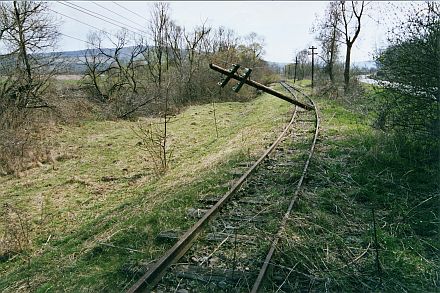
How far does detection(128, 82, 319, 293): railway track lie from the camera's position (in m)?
4.09

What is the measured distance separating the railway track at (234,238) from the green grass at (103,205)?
→ 345 mm

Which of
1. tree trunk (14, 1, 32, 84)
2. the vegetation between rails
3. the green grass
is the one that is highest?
tree trunk (14, 1, 32, 84)

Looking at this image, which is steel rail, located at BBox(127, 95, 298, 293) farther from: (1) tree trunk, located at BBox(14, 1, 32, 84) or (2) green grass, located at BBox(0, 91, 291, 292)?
(1) tree trunk, located at BBox(14, 1, 32, 84)

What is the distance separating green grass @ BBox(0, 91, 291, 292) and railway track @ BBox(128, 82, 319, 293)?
13.6 inches

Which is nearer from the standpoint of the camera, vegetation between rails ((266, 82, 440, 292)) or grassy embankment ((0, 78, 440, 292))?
vegetation between rails ((266, 82, 440, 292))

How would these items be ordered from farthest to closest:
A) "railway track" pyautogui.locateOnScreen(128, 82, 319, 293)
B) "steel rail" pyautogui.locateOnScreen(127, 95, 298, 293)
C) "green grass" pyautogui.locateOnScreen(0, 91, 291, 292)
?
"green grass" pyautogui.locateOnScreen(0, 91, 291, 292)
"railway track" pyautogui.locateOnScreen(128, 82, 319, 293)
"steel rail" pyautogui.locateOnScreen(127, 95, 298, 293)

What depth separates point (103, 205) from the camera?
9.07 metres

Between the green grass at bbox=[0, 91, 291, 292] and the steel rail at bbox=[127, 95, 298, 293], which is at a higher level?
the steel rail at bbox=[127, 95, 298, 293]

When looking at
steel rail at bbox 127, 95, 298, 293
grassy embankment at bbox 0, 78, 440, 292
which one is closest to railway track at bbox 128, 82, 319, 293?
steel rail at bbox 127, 95, 298, 293

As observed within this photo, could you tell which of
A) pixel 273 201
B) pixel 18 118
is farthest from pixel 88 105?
pixel 273 201

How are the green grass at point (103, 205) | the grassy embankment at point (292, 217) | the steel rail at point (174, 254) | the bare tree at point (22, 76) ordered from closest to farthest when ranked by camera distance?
the steel rail at point (174, 254) → the grassy embankment at point (292, 217) → the green grass at point (103, 205) → the bare tree at point (22, 76)

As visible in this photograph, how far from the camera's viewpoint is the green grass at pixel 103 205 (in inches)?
191

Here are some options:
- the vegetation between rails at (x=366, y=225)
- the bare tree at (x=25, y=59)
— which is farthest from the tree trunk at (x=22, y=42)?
the vegetation between rails at (x=366, y=225)

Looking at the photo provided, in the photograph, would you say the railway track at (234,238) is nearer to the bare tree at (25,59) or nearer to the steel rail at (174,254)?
the steel rail at (174,254)
